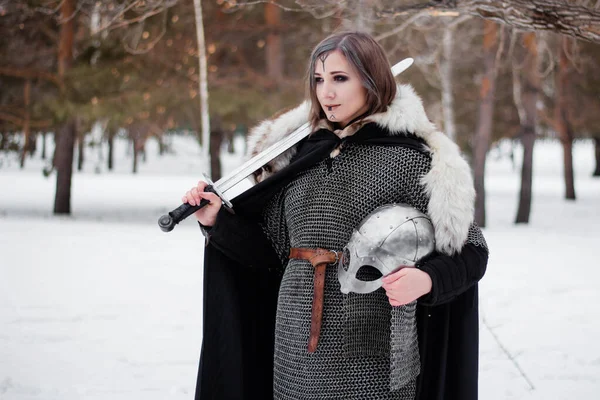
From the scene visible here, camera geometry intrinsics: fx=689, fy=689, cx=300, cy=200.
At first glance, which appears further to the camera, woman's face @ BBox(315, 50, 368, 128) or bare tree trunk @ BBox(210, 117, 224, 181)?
bare tree trunk @ BBox(210, 117, 224, 181)

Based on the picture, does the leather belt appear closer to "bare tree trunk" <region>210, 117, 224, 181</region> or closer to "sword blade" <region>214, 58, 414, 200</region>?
"sword blade" <region>214, 58, 414, 200</region>

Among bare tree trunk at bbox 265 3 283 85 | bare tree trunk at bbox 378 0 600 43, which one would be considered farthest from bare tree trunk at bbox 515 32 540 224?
bare tree trunk at bbox 378 0 600 43

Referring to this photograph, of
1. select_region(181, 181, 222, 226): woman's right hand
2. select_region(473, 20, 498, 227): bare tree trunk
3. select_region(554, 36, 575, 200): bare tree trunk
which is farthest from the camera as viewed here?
select_region(554, 36, 575, 200): bare tree trunk

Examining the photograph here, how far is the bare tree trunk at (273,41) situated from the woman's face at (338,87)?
507 inches

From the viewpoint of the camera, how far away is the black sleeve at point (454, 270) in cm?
200

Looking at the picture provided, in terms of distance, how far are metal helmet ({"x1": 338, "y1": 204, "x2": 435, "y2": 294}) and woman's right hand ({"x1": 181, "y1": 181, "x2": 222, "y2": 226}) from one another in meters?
0.51

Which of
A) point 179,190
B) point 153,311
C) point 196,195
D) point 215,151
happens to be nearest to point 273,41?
point 215,151

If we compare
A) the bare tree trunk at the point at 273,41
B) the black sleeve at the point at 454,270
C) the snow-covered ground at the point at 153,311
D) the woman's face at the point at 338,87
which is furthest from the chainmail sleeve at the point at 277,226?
the bare tree trunk at the point at 273,41

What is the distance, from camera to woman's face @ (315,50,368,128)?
→ 213 cm

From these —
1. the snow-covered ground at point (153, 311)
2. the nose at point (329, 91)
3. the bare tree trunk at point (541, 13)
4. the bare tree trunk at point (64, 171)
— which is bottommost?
the snow-covered ground at point (153, 311)

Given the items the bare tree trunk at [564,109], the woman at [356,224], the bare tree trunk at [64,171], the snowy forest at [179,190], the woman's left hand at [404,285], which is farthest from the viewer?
the bare tree trunk at [564,109]

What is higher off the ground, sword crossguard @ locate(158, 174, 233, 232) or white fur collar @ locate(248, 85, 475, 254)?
white fur collar @ locate(248, 85, 475, 254)

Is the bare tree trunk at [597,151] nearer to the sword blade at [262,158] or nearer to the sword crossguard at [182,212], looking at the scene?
the sword blade at [262,158]

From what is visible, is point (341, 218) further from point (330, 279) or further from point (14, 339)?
point (14, 339)
